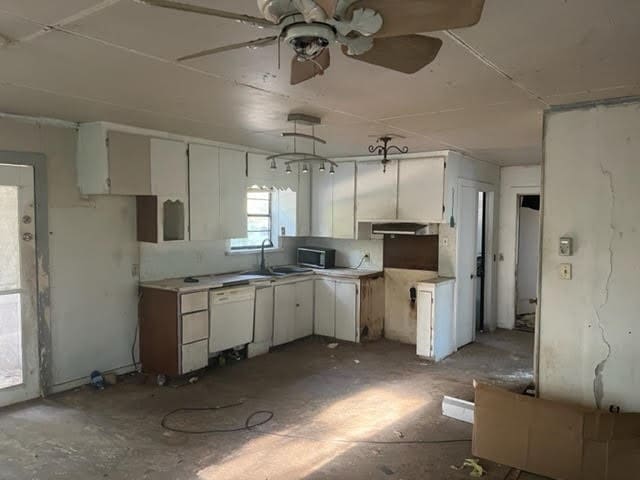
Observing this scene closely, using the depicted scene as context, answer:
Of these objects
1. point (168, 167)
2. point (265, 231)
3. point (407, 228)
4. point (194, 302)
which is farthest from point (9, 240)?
point (407, 228)

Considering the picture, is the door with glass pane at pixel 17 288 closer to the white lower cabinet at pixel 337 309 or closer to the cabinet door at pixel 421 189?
the white lower cabinet at pixel 337 309

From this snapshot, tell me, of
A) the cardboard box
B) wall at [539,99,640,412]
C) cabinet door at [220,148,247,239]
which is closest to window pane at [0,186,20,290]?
cabinet door at [220,148,247,239]

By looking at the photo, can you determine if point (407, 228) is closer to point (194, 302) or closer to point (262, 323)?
point (262, 323)

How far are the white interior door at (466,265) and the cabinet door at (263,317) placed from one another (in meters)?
2.16

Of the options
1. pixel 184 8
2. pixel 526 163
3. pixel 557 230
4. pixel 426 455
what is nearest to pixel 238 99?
pixel 184 8

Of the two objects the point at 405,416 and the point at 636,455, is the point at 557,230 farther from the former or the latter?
the point at 405,416

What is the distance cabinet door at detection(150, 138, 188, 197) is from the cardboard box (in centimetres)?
318

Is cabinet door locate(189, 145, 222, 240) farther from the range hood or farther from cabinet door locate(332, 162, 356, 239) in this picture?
the range hood

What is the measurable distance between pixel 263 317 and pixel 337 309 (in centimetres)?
101

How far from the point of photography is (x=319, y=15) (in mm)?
1193

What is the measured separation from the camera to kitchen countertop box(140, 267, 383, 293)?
4.48 metres

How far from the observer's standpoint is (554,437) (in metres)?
2.81

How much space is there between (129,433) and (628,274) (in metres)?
3.49

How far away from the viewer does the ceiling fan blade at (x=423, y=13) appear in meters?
1.22
